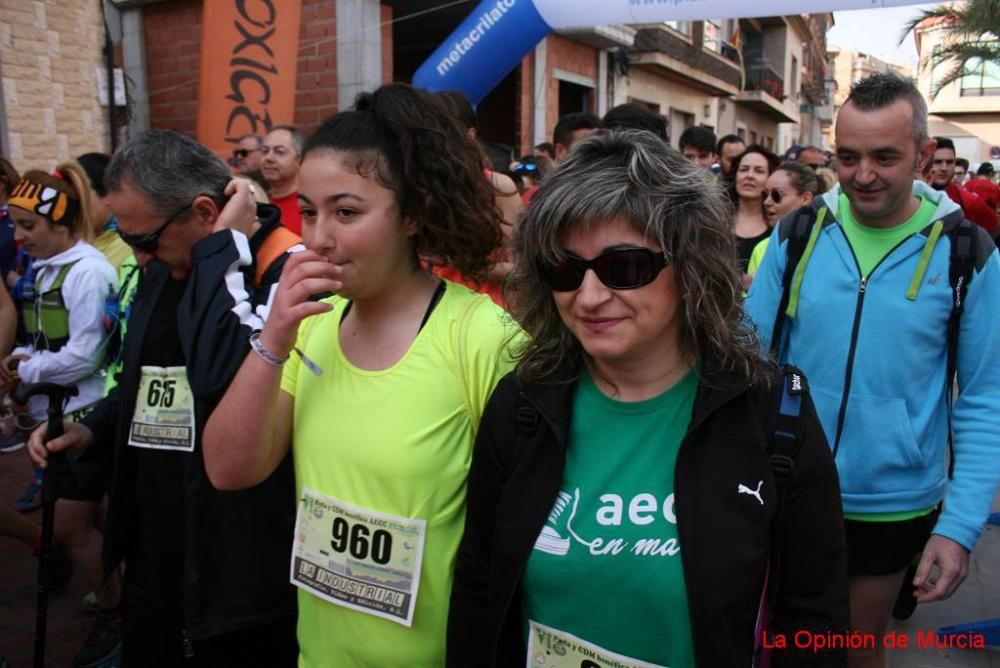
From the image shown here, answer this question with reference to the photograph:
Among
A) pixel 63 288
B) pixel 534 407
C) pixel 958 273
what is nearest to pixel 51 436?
pixel 63 288

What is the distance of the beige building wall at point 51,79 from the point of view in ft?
23.7

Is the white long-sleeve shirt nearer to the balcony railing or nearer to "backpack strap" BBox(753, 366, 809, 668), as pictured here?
"backpack strap" BBox(753, 366, 809, 668)

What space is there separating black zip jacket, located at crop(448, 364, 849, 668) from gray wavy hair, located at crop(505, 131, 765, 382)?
0.22ft

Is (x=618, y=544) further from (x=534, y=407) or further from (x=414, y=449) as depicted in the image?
(x=414, y=449)

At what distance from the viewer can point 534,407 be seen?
1.48m

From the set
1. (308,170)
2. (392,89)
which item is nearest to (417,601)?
(308,170)

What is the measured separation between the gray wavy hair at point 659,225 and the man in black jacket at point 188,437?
0.87 metres

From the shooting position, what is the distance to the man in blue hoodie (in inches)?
84.6

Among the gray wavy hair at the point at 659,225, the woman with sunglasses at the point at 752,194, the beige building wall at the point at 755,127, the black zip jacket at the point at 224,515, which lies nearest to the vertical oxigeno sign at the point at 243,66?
the woman with sunglasses at the point at 752,194

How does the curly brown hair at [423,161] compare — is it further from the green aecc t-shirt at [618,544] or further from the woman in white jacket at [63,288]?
the woman in white jacket at [63,288]

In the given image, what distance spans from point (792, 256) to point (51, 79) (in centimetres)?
787

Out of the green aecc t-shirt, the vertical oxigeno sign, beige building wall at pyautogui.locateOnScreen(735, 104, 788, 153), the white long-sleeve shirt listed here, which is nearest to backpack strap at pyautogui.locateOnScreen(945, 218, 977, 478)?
the green aecc t-shirt

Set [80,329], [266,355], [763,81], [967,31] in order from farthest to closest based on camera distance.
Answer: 1. [763,81]
2. [967,31]
3. [80,329]
4. [266,355]

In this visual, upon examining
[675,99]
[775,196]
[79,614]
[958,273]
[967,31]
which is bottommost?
[79,614]
